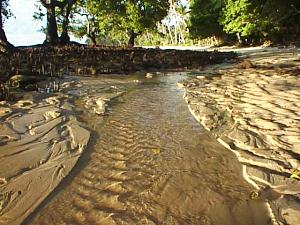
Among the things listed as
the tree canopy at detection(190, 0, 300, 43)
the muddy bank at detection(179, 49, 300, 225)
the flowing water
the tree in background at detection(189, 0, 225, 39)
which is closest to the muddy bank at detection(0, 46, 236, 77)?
the muddy bank at detection(179, 49, 300, 225)

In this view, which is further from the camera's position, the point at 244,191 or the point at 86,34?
the point at 86,34

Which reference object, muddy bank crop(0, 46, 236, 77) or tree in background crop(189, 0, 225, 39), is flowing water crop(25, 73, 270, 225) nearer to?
muddy bank crop(0, 46, 236, 77)

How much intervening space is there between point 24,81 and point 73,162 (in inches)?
231

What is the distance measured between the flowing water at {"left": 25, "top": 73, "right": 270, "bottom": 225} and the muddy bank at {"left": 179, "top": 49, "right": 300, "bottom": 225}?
0.58 ft

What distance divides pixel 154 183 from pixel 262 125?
238 centimetres

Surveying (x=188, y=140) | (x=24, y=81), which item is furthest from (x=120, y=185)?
(x=24, y=81)

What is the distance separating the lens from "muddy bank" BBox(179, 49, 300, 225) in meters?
3.59

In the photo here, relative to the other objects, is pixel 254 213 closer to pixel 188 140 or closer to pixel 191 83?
pixel 188 140

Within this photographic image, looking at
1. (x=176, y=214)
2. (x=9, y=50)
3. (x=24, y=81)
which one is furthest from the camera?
(x=9, y=50)

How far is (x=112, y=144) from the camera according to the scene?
16.5 feet

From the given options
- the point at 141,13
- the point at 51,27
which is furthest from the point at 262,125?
the point at 141,13

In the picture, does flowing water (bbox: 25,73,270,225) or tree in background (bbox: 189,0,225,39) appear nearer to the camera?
flowing water (bbox: 25,73,270,225)

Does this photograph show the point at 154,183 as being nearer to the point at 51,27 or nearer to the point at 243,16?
the point at 51,27

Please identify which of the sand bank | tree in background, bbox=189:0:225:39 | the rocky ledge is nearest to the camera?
the sand bank
